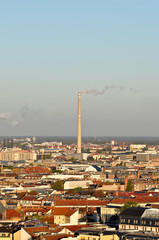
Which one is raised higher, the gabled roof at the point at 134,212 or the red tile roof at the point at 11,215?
the gabled roof at the point at 134,212

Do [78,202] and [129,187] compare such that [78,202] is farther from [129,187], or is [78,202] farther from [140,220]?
[129,187]

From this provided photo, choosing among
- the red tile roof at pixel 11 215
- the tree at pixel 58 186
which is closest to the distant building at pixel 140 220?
the red tile roof at pixel 11 215

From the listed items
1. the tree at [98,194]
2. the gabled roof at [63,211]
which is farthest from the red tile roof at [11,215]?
the tree at [98,194]

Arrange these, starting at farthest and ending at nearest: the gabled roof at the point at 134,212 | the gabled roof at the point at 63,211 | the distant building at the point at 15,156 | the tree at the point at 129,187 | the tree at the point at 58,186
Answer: the distant building at the point at 15,156, the tree at the point at 129,187, the tree at the point at 58,186, the gabled roof at the point at 63,211, the gabled roof at the point at 134,212

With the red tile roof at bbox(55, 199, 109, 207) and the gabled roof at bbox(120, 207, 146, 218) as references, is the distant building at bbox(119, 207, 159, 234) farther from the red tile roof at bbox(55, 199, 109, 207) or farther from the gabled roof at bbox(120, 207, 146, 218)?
the red tile roof at bbox(55, 199, 109, 207)

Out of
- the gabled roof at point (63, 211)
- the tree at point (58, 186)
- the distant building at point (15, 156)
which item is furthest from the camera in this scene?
the distant building at point (15, 156)

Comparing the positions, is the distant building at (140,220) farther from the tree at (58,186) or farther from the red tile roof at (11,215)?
the tree at (58,186)

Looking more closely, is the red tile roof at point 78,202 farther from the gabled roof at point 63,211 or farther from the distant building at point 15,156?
the distant building at point 15,156

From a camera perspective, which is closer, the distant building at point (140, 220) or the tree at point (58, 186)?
the distant building at point (140, 220)

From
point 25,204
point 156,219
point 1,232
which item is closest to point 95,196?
point 25,204

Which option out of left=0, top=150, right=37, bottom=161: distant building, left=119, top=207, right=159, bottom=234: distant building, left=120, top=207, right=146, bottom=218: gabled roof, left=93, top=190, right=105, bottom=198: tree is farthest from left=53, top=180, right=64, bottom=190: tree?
left=0, top=150, right=37, bottom=161: distant building

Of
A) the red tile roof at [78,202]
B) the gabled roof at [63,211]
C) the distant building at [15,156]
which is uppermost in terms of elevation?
the distant building at [15,156]

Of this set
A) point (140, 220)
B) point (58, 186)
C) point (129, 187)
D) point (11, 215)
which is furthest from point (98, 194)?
point (140, 220)
